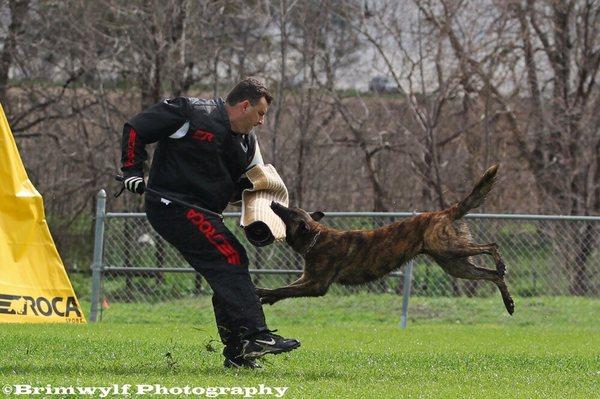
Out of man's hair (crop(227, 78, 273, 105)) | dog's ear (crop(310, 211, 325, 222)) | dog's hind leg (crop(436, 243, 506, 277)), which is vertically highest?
man's hair (crop(227, 78, 273, 105))

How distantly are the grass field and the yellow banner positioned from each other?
1.53 ft

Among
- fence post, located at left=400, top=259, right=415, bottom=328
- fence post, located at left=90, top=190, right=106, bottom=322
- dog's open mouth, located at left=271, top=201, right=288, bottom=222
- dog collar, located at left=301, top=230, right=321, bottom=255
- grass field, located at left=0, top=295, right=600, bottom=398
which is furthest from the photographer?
fence post, located at left=90, top=190, right=106, bottom=322

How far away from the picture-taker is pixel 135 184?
5.96 meters

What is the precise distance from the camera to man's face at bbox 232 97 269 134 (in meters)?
6.13

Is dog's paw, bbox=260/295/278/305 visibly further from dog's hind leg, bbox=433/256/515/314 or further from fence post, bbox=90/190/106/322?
fence post, bbox=90/190/106/322

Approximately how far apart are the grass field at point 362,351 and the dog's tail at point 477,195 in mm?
1022

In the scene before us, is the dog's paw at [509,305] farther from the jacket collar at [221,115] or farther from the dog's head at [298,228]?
the jacket collar at [221,115]

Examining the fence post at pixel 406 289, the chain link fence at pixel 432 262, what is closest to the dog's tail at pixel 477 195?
the fence post at pixel 406 289

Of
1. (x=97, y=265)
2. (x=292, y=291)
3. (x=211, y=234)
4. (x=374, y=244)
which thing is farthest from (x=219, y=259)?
(x=97, y=265)

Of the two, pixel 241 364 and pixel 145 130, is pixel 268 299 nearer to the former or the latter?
pixel 241 364

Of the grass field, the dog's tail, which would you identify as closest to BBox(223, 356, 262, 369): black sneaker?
the grass field

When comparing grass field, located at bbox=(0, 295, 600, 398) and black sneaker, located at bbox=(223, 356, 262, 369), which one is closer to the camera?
grass field, located at bbox=(0, 295, 600, 398)

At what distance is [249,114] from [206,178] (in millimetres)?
443

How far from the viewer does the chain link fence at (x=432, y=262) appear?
472 inches
